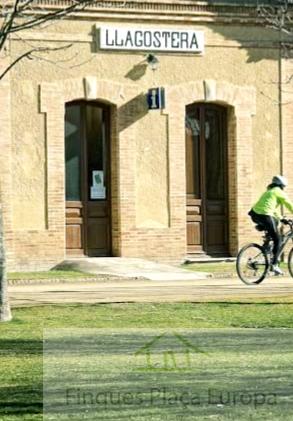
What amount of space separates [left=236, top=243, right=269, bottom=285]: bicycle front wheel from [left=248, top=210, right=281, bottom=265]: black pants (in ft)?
0.73

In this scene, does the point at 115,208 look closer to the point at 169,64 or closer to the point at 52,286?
the point at 169,64

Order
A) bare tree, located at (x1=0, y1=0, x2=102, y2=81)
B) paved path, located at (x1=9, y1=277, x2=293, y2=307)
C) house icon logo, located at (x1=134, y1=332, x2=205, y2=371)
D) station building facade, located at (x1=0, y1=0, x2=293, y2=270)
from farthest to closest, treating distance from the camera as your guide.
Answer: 1. station building facade, located at (x1=0, y1=0, x2=293, y2=270)
2. paved path, located at (x1=9, y1=277, x2=293, y2=307)
3. bare tree, located at (x1=0, y1=0, x2=102, y2=81)
4. house icon logo, located at (x1=134, y1=332, x2=205, y2=371)

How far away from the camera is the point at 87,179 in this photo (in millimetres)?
29438

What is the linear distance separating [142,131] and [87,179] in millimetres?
1679

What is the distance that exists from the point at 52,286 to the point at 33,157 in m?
5.80

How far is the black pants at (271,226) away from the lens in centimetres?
2267

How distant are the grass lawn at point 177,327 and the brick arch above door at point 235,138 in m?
12.8

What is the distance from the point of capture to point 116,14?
94.9ft

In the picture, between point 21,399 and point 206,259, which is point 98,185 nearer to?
point 206,259

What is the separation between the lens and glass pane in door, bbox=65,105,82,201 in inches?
1146

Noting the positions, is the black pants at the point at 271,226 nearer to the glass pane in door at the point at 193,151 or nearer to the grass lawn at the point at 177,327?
the grass lawn at the point at 177,327

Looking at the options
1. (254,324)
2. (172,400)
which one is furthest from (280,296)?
(172,400)

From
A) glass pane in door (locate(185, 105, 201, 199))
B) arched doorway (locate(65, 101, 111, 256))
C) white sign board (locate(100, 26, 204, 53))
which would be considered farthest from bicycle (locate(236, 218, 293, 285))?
white sign board (locate(100, 26, 204, 53))

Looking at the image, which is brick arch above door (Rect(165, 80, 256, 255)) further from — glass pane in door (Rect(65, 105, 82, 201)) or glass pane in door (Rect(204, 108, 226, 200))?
glass pane in door (Rect(65, 105, 82, 201))
